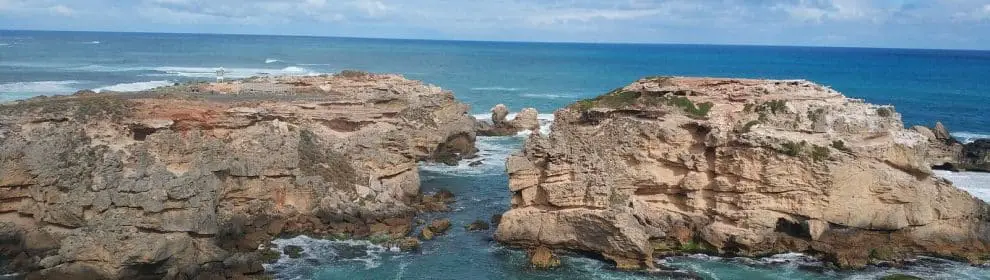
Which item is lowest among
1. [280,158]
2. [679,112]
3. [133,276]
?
[133,276]

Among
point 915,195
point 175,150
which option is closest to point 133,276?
point 175,150

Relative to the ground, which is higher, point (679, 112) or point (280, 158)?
point (679, 112)

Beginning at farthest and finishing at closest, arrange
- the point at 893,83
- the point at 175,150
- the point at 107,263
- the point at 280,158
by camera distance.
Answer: the point at 893,83, the point at 280,158, the point at 175,150, the point at 107,263

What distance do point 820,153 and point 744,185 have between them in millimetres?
2669

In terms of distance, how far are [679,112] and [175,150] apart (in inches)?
744

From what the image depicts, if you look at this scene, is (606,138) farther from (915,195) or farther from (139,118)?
(139,118)

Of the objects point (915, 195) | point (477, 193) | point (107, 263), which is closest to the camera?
point (107, 263)

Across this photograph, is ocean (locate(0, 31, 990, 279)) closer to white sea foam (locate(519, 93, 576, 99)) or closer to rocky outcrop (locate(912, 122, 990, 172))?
white sea foam (locate(519, 93, 576, 99))

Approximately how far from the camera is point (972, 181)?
4053cm

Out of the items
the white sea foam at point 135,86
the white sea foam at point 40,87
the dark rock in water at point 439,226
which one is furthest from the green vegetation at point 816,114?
the white sea foam at point 40,87

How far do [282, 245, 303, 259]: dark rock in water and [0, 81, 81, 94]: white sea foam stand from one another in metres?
49.7

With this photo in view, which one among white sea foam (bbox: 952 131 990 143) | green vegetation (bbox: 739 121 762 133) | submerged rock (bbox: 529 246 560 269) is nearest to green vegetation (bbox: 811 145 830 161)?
green vegetation (bbox: 739 121 762 133)

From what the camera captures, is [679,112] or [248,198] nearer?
[679,112]

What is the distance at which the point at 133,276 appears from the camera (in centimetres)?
2470
